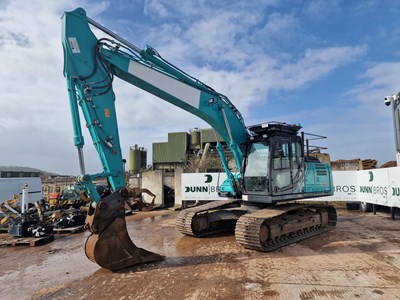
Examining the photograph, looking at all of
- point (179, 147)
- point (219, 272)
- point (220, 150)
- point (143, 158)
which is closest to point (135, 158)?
point (143, 158)

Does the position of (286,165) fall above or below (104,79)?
below

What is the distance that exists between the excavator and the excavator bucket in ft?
0.06

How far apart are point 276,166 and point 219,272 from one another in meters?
3.31

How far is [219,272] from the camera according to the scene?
5.51 m

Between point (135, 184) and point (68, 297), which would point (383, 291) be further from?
point (135, 184)

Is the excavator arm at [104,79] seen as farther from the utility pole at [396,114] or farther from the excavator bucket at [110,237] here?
the utility pole at [396,114]

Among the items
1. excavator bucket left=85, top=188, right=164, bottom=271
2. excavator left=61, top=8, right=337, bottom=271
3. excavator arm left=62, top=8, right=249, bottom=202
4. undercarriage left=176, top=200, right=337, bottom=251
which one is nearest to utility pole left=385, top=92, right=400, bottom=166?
excavator left=61, top=8, right=337, bottom=271

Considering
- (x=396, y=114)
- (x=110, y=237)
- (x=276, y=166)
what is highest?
(x=396, y=114)

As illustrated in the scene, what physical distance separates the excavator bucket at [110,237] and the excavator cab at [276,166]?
11.5 feet

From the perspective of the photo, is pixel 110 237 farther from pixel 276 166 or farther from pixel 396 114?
pixel 396 114

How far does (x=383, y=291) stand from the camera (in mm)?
4547

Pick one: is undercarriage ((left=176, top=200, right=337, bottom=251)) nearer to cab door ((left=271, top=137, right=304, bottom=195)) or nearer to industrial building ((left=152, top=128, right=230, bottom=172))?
cab door ((left=271, top=137, right=304, bottom=195))

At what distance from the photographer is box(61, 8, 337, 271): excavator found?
5680 mm

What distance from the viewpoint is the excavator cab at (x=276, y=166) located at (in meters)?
7.77
